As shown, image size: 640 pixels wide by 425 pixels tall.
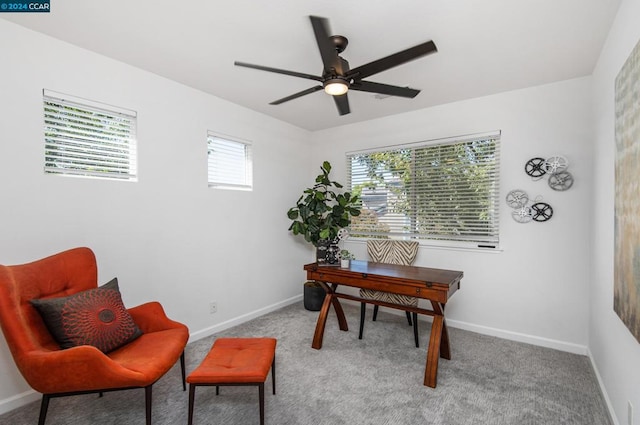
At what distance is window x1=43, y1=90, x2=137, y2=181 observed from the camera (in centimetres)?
226

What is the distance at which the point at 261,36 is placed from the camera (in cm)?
219

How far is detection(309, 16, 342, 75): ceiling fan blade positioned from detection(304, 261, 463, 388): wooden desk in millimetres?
1757

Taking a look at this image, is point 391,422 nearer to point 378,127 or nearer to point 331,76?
point 331,76

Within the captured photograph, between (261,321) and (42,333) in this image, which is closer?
(42,333)

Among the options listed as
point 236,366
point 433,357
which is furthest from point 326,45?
point 433,357

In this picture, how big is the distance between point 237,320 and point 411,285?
223cm

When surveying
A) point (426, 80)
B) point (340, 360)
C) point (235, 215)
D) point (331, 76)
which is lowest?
point (340, 360)

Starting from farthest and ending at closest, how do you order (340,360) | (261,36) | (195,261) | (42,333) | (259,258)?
(259,258) → (195,261) → (340,360) → (261,36) → (42,333)

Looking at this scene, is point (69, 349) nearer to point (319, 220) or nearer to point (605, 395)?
point (319, 220)

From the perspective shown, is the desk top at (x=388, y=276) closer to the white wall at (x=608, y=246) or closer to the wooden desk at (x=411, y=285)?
the wooden desk at (x=411, y=285)

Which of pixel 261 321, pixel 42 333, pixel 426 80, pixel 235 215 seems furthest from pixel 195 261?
pixel 426 80

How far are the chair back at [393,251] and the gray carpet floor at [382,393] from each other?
93 cm

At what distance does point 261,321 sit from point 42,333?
2.20m

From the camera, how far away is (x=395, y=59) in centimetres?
181
